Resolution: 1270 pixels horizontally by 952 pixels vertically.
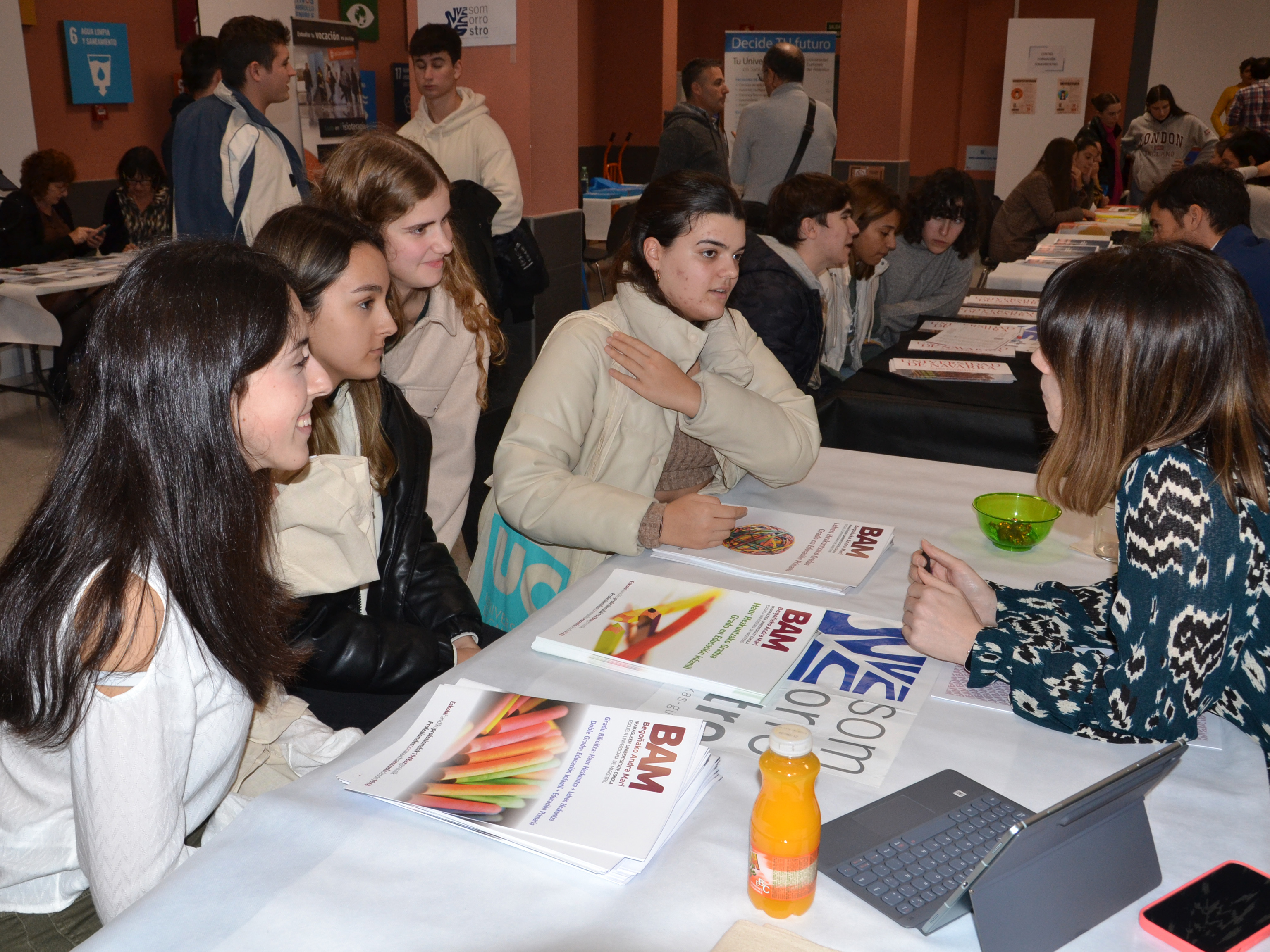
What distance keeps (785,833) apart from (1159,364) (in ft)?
2.15

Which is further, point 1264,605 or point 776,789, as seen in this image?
point 1264,605

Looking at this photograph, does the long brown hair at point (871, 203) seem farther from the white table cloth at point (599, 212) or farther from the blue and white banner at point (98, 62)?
the white table cloth at point (599, 212)

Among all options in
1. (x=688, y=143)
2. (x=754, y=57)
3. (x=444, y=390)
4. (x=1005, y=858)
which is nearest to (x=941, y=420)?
(x=444, y=390)

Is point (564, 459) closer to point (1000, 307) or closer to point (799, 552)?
point (799, 552)

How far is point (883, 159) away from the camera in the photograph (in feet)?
29.2

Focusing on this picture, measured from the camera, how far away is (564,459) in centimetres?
184

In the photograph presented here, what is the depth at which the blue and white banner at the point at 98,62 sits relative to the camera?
594cm

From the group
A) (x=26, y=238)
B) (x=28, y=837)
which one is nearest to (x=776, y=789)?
(x=28, y=837)

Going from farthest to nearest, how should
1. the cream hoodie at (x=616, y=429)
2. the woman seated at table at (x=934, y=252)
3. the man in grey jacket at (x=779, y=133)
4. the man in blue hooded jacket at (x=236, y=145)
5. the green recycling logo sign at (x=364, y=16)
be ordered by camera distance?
the green recycling logo sign at (x=364, y=16) → the man in grey jacket at (x=779, y=133) → the woman seated at table at (x=934, y=252) → the man in blue hooded jacket at (x=236, y=145) → the cream hoodie at (x=616, y=429)

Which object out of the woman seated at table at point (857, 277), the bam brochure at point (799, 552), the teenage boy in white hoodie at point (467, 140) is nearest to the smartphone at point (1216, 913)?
the bam brochure at point (799, 552)

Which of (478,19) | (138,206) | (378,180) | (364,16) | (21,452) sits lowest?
(21,452)

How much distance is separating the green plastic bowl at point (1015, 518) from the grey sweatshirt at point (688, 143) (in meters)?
3.99

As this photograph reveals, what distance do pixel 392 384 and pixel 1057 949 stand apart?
4.73 feet

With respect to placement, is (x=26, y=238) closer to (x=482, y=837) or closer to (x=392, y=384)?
(x=392, y=384)
